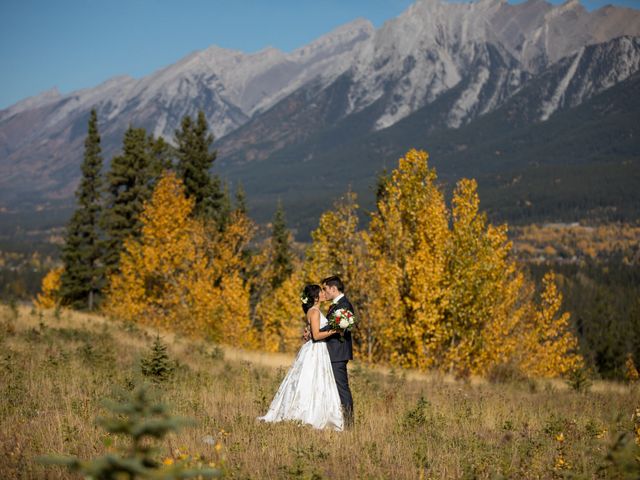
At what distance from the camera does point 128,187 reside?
4428 centimetres

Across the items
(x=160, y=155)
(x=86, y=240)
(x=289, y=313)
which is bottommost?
(x=289, y=313)

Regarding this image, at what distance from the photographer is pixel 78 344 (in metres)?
18.0

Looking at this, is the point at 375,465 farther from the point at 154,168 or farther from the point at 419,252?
the point at 154,168

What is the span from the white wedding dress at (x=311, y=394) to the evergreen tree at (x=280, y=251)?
140 ft

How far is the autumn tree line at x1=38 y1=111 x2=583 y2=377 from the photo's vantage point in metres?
22.6

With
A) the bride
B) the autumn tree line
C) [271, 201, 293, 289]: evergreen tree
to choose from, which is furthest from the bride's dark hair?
[271, 201, 293, 289]: evergreen tree

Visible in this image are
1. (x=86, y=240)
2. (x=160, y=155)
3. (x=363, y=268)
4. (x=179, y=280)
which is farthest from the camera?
(x=86, y=240)

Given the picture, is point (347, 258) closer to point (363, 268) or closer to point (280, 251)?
point (363, 268)

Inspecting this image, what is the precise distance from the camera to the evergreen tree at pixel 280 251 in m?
54.4

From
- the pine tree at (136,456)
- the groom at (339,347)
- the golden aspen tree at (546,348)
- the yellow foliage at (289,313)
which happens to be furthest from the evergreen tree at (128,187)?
the pine tree at (136,456)

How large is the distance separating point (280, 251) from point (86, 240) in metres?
16.1

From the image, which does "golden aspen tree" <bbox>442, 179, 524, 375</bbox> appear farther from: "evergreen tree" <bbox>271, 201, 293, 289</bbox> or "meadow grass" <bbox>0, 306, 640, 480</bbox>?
"evergreen tree" <bbox>271, 201, 293, 289</bbox>

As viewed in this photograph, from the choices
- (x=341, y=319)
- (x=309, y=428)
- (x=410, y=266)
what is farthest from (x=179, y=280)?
(x=309, y=428)

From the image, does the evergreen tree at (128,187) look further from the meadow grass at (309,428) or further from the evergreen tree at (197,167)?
the meadow grass at (309,428)
